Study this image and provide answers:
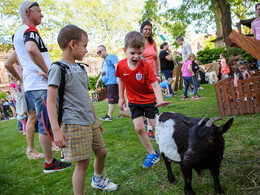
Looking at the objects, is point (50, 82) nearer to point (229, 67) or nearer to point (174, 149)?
point (174, 149)

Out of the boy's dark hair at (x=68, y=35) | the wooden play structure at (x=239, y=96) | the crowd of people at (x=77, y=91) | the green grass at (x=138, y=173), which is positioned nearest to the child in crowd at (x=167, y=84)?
the wooden play structure at (x=239, y=96)

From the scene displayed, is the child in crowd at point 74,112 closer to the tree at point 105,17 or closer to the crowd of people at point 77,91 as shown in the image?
the crowd of people at point 77,91

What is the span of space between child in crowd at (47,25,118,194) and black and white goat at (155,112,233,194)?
75 cm

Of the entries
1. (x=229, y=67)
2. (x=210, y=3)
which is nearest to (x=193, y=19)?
(x=210, y=3)

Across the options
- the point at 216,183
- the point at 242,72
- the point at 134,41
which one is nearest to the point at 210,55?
the point at 242,72

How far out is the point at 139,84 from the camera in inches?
117

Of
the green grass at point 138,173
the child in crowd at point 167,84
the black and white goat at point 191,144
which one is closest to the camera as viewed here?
the black and white goat at point 191,144

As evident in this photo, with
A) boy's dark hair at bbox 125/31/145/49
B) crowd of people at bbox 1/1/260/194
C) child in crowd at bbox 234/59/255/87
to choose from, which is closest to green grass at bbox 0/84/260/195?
crowd of people at bbox 1/1/260/194

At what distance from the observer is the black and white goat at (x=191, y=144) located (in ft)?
5.69

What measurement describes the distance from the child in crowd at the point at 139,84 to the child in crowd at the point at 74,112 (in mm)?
879

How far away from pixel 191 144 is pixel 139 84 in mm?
1403

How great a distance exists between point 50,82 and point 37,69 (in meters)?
1.46

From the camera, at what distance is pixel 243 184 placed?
214 centimetres

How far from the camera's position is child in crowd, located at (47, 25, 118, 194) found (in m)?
1.84
